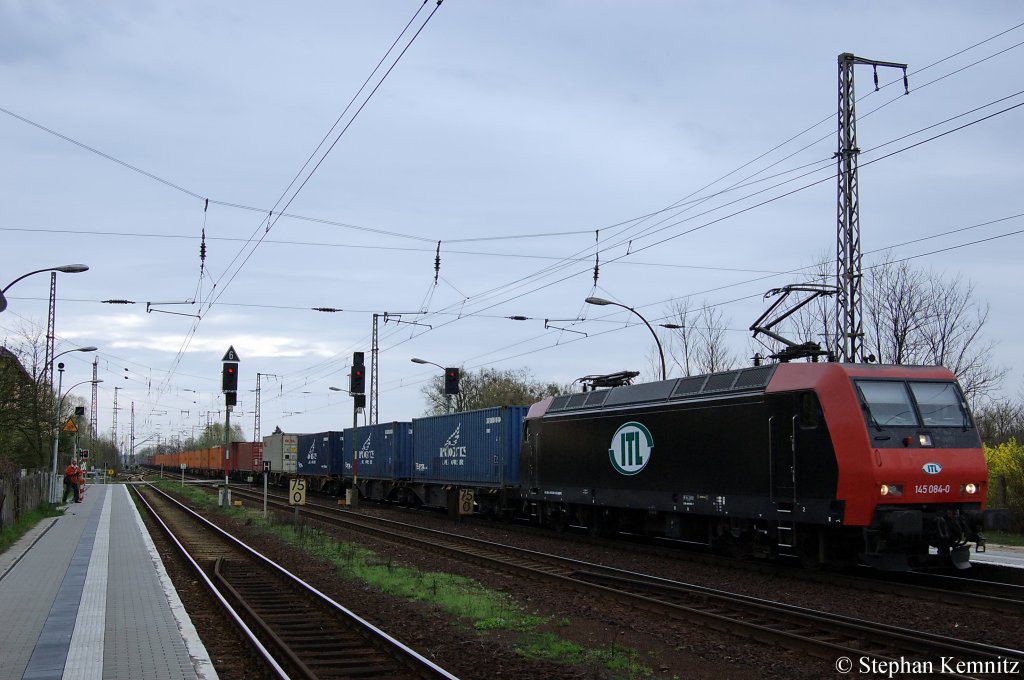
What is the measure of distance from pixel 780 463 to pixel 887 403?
192cm

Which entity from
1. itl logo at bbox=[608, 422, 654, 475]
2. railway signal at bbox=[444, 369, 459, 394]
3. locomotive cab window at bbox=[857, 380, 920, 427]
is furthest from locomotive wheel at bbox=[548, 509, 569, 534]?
locomotive cab window at bbox=[857, 380, 920, 427]

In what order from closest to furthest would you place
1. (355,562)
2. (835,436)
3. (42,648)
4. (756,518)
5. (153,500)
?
(42,648) → (835,436) → (756,518) → (355,562) → (153,500)

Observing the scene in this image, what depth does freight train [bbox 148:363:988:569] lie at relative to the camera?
13078 mm

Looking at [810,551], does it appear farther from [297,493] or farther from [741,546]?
[297,493]

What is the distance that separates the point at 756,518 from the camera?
49.1ft

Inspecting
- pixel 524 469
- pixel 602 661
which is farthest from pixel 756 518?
pixel 524 469

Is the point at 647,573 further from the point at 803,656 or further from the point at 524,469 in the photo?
the point at 524,469

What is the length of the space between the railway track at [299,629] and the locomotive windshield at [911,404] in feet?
26.2

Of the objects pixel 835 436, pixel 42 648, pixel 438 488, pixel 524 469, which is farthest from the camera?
pixel 438 488

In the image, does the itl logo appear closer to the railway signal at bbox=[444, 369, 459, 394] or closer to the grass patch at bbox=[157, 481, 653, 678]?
the grass patch at bbox=[157, 481, 653, 678]

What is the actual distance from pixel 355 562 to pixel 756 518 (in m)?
7.62

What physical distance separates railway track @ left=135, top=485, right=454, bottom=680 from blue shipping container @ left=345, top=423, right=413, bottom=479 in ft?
53.6

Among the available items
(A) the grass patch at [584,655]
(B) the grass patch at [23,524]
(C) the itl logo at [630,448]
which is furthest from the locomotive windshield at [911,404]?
(B) the grass patch at [23,524]

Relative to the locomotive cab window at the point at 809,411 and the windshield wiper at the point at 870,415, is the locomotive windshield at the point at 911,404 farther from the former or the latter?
the locomotive cab window at the point at 809,411
